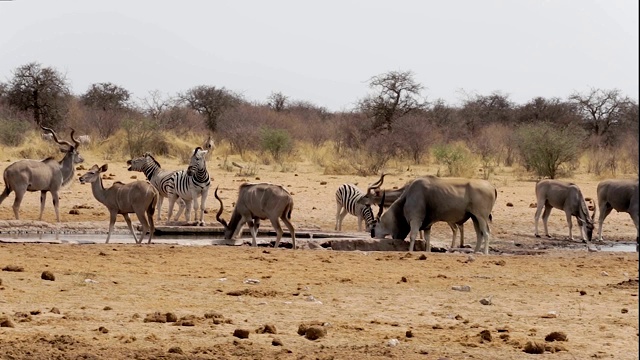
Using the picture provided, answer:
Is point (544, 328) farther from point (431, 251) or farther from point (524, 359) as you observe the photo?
point (431, 251)

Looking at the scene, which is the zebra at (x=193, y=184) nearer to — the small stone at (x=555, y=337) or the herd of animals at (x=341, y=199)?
the herd of animals at (x=341, y=199)

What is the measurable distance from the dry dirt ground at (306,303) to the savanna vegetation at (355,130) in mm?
11524

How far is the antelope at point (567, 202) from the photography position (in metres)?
19.0

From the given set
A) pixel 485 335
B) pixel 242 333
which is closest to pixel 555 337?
pixel 485 335

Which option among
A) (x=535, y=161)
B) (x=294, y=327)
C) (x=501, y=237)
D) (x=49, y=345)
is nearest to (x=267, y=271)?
(x=294, y=327)

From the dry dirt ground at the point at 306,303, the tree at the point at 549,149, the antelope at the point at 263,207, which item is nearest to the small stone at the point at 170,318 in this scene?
the dry dirt ground at the point at 306,303

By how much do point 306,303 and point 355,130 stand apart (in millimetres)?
30825

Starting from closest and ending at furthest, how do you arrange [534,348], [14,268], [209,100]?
[534,348] < [14,268] < [209,100]

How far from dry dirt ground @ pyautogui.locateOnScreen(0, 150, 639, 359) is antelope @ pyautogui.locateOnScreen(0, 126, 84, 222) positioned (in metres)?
1.28

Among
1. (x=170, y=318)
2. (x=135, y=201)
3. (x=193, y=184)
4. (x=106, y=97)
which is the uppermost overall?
(x=106, y=97)

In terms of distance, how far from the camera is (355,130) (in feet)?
135

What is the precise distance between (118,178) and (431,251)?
11992mm

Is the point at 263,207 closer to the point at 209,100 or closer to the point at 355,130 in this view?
the point at 355,130

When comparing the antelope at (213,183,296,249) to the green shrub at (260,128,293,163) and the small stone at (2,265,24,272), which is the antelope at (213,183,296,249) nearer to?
the small stone at (2,265,24,272)
